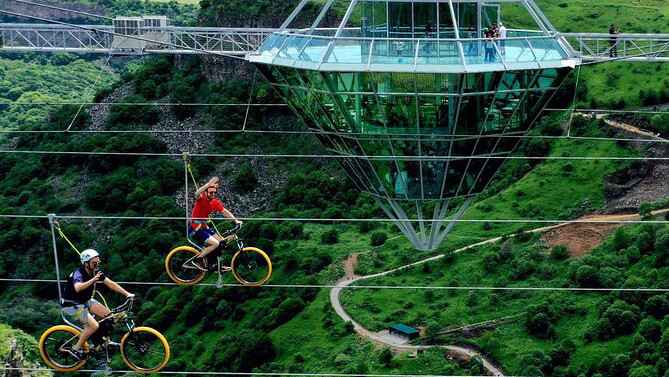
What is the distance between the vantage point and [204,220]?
4831 cm

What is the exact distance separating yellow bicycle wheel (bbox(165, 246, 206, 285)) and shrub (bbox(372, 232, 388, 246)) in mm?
80631

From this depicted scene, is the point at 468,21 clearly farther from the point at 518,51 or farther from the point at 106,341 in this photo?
the point at 106,341

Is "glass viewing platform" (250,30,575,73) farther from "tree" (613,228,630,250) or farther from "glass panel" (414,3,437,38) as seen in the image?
"tree" (613,228,630,250)

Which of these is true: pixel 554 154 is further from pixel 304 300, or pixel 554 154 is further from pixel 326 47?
pixel 326 47

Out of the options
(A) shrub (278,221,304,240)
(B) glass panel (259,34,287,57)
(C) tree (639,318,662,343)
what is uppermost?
(B) glass panel (259,34,287,57)

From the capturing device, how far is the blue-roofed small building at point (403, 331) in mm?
110625

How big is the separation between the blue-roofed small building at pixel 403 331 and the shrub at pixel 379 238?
19.3 meters

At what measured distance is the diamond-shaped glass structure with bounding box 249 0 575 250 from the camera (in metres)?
59.1

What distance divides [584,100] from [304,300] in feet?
111

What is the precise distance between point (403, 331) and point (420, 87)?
179 ft

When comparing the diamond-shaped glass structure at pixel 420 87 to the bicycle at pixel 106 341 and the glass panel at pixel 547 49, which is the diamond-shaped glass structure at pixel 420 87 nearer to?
the glass panel at pixel 547 49

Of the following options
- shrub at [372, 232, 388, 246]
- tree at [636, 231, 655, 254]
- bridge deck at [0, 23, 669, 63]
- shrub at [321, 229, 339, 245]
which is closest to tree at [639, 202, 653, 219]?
tree at [636, 231, 655, 254]

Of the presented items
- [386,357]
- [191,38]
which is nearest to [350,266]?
[386,357]

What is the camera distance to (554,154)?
131000 mm
